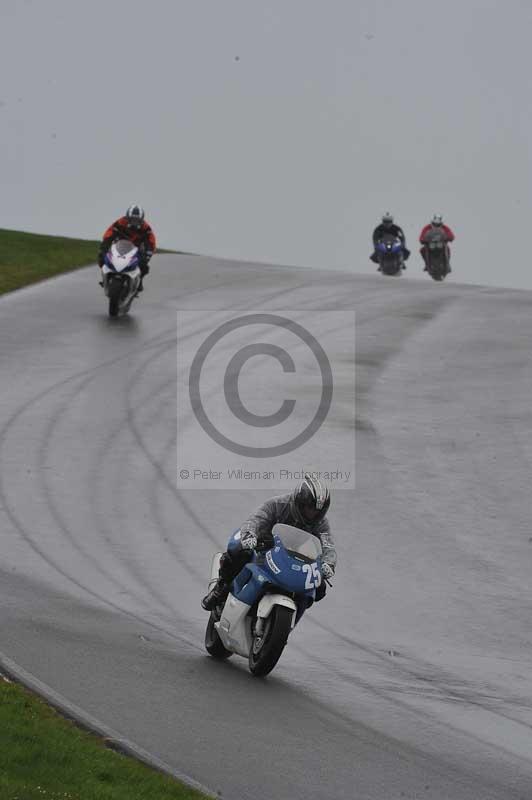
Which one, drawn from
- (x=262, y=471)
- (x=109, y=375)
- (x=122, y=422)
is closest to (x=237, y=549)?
(x=262, y=471)

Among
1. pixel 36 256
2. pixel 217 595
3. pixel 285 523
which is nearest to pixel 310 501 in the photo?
pixel 285 523

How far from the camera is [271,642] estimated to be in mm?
9547

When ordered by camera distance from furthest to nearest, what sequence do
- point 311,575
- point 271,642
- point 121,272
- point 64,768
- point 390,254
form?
point 390,254 → point 121,272 → point 311,575 → point 271,642 → point 64,768

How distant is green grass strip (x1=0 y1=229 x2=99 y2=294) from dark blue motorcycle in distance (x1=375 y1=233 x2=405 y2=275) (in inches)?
336

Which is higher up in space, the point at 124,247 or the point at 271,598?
the point at 124,247

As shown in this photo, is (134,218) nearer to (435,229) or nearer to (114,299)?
(114,299)

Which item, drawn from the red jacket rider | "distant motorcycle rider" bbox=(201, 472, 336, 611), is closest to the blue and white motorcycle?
"distant motorcycle rider" bbox=(201, 472, 336, 611)

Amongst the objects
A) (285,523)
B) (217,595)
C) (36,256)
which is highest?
→ (36,256)

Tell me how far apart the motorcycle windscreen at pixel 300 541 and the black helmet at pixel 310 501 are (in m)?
0.12

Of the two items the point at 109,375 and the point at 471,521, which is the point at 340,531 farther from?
the point at 109,375

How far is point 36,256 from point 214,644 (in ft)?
84.8

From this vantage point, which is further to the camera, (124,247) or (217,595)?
(124,247)

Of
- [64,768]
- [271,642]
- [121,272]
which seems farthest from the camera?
[121,272]

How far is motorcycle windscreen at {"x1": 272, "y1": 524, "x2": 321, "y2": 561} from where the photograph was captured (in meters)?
9.76
